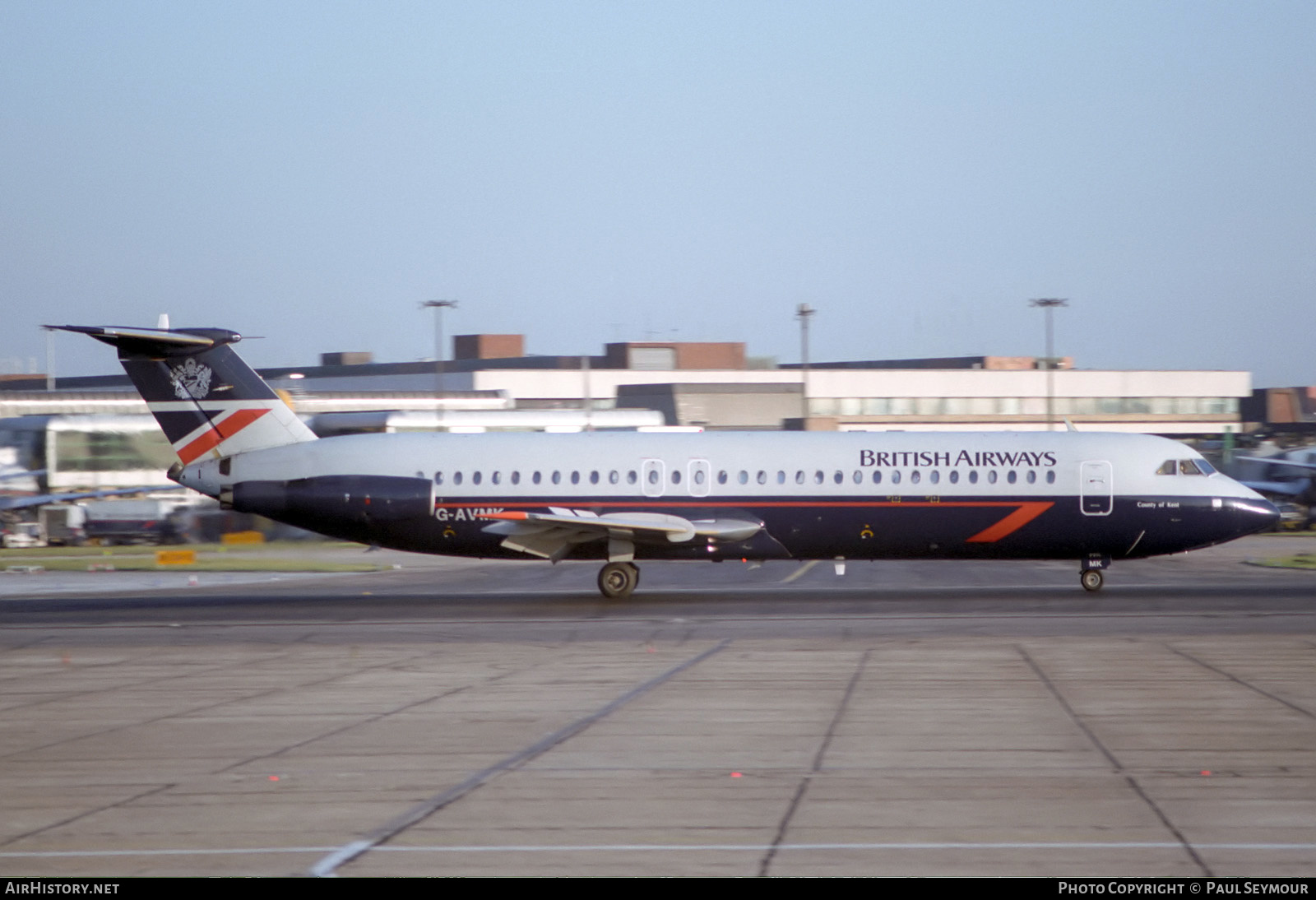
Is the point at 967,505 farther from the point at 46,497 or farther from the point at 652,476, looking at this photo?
the point at 46,497

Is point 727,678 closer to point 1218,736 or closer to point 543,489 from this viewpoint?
point 1218,736

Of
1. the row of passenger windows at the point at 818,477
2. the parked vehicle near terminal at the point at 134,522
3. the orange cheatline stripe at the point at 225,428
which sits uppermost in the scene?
the orange cheatline stripe at the point at 225,428

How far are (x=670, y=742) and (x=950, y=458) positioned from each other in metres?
17.5

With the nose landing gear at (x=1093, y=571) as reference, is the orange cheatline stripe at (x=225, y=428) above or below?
above

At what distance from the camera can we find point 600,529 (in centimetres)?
2867

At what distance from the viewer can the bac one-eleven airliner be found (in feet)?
95.2

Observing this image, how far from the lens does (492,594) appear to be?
31.7 meters

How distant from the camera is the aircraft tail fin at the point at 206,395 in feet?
97.5

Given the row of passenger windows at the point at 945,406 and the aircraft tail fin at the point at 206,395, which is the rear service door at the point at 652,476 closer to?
the aircraft tail fin at the point at 206,395

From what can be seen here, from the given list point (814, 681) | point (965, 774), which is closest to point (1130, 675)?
point (814, 681)

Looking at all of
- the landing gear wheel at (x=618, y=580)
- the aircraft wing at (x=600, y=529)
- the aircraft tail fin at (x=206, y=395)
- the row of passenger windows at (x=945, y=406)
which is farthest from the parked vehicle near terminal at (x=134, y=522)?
the row of passenger windows at (x=945, y=406)

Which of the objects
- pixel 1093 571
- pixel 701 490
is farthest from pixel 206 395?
pixel 1093 571

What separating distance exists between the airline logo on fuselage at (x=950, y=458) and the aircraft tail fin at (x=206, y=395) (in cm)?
1274
